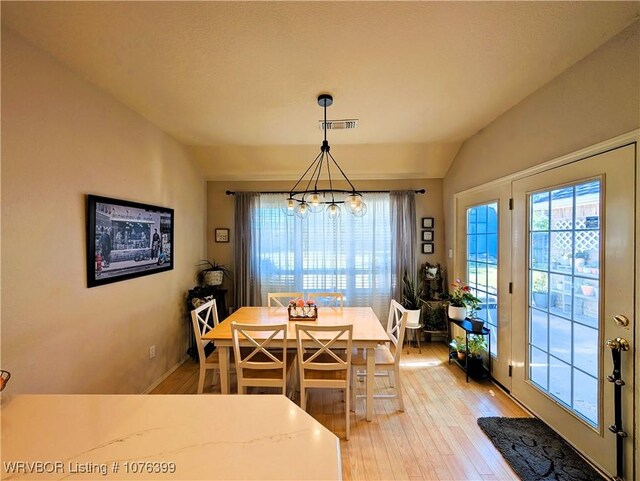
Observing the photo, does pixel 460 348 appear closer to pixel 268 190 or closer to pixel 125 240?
pixel 268 190

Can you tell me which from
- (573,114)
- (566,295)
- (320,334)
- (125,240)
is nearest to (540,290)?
(566,295)

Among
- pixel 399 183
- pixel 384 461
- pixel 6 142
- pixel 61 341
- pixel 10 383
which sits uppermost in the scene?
pixel 399 183

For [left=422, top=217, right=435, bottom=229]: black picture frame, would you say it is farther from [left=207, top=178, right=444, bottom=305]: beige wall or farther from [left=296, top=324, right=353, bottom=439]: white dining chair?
[left=296, top=324, right=353, bottom=439]: white dining chair

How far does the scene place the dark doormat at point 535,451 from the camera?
1.69 metres

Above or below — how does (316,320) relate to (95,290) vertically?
below

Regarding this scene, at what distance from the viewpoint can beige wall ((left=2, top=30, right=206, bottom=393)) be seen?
153 cm

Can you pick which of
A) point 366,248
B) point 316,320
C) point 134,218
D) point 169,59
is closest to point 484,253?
point 366,248

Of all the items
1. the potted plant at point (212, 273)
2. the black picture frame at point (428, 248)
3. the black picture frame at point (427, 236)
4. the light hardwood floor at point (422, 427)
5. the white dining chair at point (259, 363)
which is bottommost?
the light hardwood floor at point (422, 427)

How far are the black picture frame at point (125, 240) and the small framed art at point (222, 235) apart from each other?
1075 millimetres

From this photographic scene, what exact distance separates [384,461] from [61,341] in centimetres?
233

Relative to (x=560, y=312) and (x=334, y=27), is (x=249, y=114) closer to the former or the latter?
(x=334, y=27)

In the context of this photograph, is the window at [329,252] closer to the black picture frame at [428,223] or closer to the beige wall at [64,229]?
the black picture frame at [428,223]

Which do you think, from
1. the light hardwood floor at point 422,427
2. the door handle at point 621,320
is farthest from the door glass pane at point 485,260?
the door handle at point 621,320

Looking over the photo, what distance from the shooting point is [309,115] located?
8.48 feet
